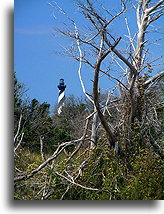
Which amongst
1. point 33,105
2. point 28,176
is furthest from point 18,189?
point 33,105

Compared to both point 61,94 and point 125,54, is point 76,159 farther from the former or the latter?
point 125,54

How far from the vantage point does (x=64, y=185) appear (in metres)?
4.09

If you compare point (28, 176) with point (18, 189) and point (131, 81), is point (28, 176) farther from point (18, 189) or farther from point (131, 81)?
point (131, 81)

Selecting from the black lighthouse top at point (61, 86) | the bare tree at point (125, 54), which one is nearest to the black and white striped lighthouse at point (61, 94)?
the black lighthouse top at point (61, 86)

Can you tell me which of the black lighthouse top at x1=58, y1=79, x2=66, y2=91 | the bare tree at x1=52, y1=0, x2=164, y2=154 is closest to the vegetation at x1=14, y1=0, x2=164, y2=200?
the bare tree at x1=52, y1=0, x2=164, y2=154

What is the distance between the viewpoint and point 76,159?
174 inches

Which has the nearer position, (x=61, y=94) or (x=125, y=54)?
(x=61, y=94)

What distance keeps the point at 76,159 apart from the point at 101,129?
1.59 feet

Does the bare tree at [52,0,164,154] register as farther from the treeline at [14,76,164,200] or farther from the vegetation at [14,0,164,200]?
the treeline at [14,76,164,200]

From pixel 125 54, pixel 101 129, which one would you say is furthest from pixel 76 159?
pixel 125 54

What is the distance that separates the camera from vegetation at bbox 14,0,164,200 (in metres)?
3.95

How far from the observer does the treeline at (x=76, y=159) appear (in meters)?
3.92

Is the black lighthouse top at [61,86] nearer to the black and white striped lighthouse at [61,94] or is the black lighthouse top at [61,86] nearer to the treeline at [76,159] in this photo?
the black and white striped lighthouse at [61,94]

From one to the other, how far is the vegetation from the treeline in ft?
0.03
